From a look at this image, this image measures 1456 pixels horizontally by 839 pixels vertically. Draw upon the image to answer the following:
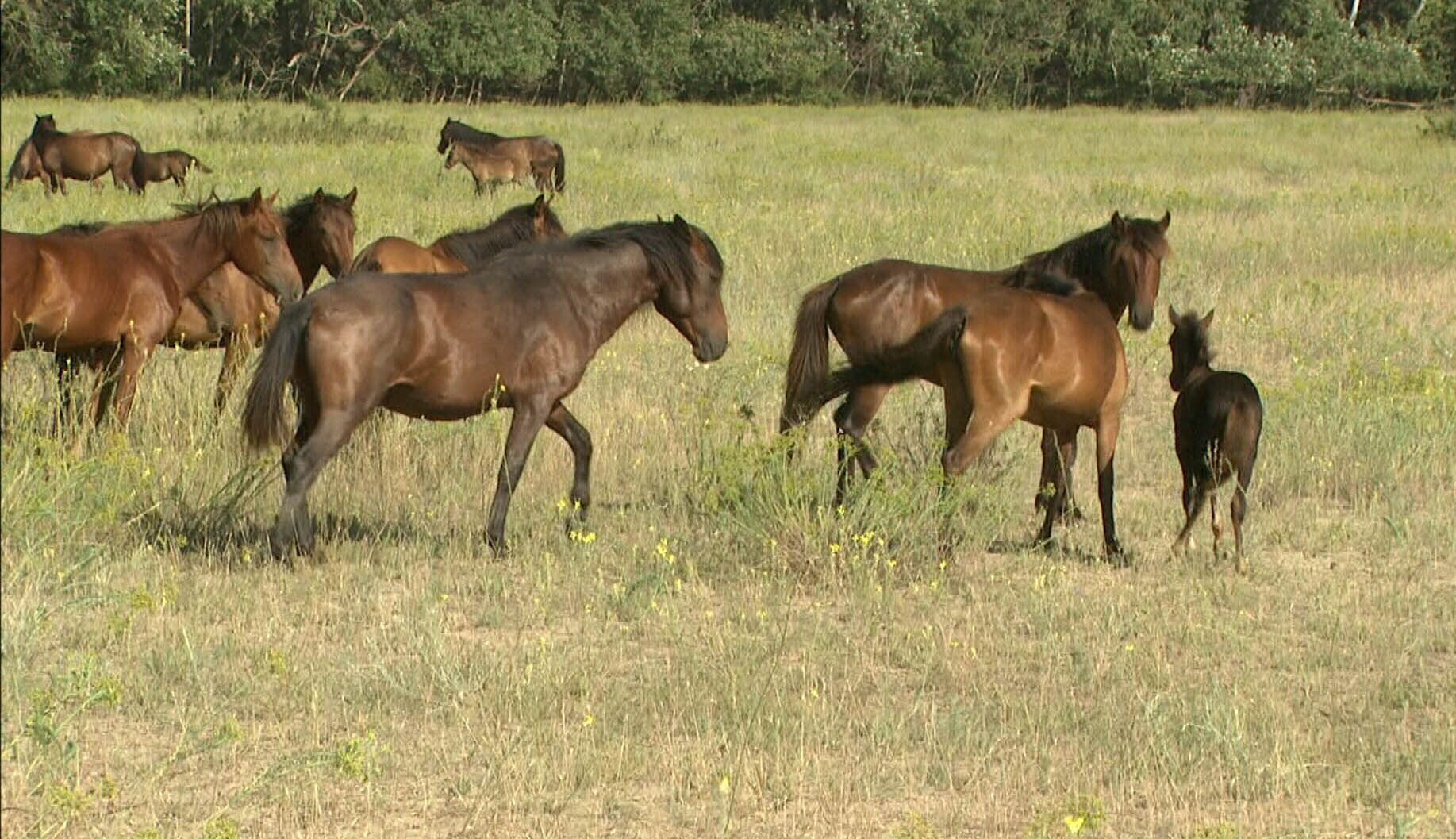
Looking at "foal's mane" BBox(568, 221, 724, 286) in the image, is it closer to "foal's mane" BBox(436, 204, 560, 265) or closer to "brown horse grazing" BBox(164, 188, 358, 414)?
"foal's mane" BBox(436, 204, 560, 265)

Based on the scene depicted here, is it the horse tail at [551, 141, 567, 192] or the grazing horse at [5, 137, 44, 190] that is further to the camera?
the horse tail at [551, 141, 567, 192]

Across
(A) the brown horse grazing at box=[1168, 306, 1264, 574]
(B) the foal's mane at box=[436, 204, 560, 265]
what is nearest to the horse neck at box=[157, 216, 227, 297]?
(B) the foal's mane at box=[436, 204, 560, 265]

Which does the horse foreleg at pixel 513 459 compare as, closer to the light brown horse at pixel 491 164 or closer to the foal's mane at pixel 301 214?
the foal's mane at pixel 301 214

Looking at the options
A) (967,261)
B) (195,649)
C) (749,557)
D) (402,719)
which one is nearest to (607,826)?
(402,719)

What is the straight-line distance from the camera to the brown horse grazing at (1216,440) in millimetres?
8195

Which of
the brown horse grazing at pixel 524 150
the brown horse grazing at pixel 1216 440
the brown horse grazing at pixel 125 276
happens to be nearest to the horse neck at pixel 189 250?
the brown horse grazing at pixel 125 276

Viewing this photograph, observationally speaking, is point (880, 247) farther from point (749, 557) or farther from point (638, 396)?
point (749, 557)

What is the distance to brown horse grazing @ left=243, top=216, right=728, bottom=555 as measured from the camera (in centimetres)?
758

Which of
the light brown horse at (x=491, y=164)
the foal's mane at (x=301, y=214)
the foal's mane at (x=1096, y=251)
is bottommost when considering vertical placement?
the light brown horse at (x=491, y=164)

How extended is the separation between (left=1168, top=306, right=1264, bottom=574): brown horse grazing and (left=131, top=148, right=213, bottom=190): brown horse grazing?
658 inches

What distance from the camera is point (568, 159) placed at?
27.9 metres

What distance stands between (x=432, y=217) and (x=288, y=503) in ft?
38.7

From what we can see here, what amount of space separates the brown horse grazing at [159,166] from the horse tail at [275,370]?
15.8 meters

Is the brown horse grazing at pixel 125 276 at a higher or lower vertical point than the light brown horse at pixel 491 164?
higher
